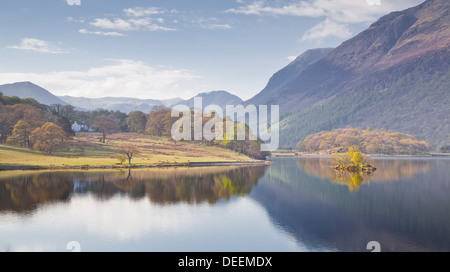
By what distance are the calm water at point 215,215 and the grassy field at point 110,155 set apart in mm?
23935

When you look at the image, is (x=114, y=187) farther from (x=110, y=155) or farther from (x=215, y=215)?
(x=110, y=155)

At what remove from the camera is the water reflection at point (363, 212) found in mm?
39625

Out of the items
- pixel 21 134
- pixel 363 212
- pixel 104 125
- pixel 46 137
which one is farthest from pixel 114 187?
pixel 104 125

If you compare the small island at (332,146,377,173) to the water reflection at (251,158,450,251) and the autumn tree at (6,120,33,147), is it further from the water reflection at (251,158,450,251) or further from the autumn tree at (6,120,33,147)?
the autumn tree at (6,120,33,147)

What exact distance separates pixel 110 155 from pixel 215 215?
8565 centimetres

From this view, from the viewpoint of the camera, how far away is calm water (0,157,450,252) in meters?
38.7

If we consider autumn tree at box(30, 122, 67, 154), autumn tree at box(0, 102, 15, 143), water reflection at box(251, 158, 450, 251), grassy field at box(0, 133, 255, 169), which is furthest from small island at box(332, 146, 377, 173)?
autumn tree at box(0, 102, 15, 143)

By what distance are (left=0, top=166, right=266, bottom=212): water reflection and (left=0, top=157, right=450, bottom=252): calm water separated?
169mm

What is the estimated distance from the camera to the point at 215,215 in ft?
169

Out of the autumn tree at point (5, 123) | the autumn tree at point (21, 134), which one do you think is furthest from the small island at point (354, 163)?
the autumn tree at point (5, 123)

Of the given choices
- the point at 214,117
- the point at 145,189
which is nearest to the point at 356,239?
the point at 145,189
